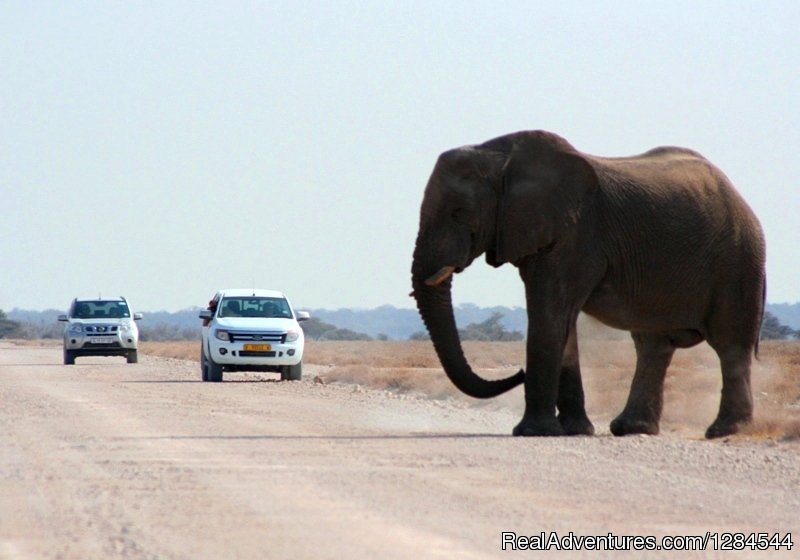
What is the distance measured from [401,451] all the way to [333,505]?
4424mm

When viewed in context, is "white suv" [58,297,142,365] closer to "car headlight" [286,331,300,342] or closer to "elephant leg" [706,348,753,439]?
"car headlight" [286,331,300,342]

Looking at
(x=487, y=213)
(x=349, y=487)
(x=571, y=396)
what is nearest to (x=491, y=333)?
(x=571, y=396)

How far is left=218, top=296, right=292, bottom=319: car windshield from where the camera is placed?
35750 millimetres

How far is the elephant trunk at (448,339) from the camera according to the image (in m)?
18.8

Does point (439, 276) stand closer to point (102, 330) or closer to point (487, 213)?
point (487, 213)

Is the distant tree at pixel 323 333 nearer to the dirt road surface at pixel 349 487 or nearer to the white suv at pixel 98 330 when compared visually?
the white suv at pixel 98 330

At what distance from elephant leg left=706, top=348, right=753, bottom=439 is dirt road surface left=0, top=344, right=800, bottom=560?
4.14 ft

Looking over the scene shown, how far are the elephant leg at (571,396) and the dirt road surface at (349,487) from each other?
67 cm

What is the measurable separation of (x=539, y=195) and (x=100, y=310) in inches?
1180

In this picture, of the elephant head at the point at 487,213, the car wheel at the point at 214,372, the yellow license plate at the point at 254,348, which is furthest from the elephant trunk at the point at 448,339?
the car wheel at the point at 214,372

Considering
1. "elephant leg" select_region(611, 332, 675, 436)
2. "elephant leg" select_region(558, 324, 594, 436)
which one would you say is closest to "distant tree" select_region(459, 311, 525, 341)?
"elephant leg" select_region(611, 332, 675, 436)

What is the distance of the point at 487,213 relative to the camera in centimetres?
1881

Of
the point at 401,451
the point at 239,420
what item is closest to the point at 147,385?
the point at 239,420

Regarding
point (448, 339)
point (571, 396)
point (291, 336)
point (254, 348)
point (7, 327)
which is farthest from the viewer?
point (7, 327)
